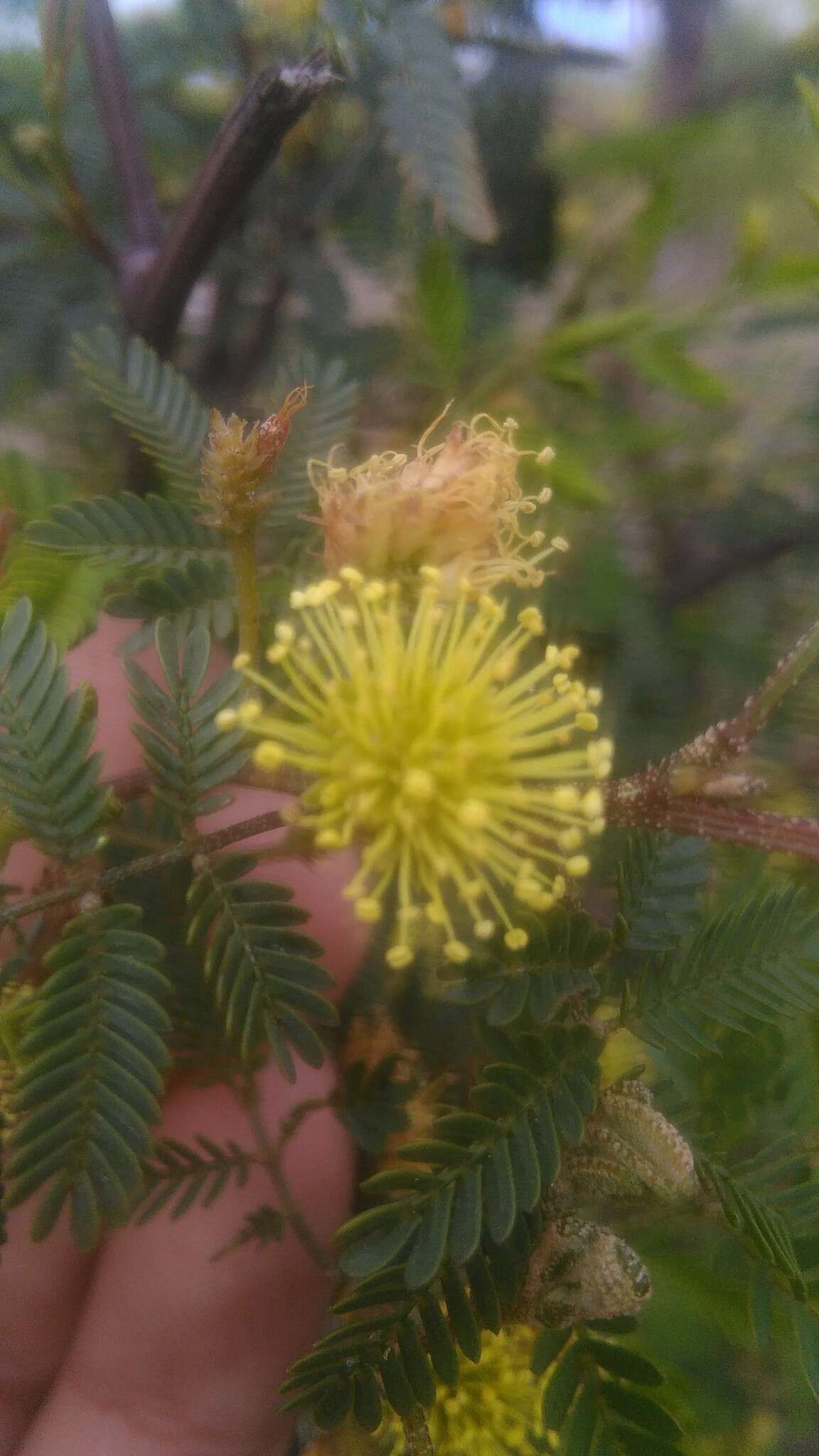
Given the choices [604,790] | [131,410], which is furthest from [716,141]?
[604,790]

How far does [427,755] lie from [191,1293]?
1107 millimetres

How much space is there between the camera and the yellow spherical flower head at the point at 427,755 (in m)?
0.77

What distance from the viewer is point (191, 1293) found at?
4.65 feet

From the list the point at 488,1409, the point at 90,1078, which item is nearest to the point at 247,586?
the point at 90,1078

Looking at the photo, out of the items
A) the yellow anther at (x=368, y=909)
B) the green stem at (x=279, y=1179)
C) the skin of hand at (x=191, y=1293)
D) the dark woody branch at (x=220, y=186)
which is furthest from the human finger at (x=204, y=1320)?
the dark woody branch at (x=220, y=186)

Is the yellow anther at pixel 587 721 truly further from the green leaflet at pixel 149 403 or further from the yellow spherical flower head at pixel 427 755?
the green leaflet at pixel 149 403

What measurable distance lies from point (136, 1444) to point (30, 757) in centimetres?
128

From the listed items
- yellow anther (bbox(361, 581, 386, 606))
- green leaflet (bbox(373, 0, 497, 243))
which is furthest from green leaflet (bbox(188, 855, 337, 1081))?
green leaflet (bbox(373, 0, 497, 243))

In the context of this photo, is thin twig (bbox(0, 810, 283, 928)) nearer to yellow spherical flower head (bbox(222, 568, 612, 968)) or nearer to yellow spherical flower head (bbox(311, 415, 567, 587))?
yellow spherical flower head (bbox(222, 568, 612, 968))

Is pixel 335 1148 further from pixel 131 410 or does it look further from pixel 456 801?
pixel 131 410

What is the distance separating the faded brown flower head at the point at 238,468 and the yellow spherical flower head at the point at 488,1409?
957 millimetres

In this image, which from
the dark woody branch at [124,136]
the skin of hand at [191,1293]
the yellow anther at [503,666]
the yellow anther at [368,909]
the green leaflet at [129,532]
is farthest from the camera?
the skin of hand at [191,1293]

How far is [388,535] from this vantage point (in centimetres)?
94

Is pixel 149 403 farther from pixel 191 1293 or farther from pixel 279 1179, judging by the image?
pixel 191 1293
